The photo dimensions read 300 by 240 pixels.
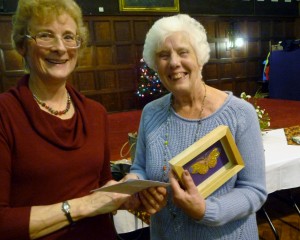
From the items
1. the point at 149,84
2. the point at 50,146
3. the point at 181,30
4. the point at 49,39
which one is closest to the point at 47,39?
the point at 49,39

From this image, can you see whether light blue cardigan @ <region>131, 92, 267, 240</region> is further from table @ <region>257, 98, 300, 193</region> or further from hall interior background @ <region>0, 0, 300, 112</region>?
hall interior background @ <region>0, 0, 300, 112</region>

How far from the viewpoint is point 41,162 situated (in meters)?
1.10

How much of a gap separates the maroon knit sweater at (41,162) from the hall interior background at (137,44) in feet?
21.0

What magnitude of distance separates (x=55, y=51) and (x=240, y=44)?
33.8 feet

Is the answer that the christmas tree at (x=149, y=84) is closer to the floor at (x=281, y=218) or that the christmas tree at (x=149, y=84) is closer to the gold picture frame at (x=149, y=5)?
the gold picture frame at (x=149, y=5)

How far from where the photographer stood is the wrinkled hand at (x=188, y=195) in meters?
1.07

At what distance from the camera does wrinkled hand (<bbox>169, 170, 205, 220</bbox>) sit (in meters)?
1.07

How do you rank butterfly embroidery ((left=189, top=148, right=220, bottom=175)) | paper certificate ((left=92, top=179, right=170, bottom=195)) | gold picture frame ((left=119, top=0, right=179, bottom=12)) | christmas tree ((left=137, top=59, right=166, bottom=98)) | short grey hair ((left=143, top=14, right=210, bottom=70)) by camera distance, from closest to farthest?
paper certificate ((left=92, top=179, right=170, bottom=195))
butterfly embroidery ((left=189, top=148, right=220, bottom=175))
short grey hair ((left=143, top=14, right=210, bottom=70))
christmas tree ((left=137, top=59, right=166, bottom=98))
gold picture frame ((left=119, top=0, right=179, bottom=12))

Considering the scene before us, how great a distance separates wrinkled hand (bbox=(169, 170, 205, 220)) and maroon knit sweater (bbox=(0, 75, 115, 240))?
0.36m

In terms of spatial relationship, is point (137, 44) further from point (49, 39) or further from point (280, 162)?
point (49, 39)

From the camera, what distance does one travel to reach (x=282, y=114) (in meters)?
6.64

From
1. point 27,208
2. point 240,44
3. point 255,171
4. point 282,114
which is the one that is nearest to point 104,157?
point 27,208

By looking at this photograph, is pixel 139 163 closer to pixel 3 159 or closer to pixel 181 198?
pixel 181 198

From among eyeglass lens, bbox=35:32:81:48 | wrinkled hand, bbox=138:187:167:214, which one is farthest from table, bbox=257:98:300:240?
eyeglass lens, bbox=35:32:81:48
